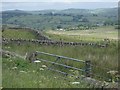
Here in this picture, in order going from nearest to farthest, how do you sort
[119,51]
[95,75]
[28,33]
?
[95,75] → [119,51] → [28,33]

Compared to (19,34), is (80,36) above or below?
below

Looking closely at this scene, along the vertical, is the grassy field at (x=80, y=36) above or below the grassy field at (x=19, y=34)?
below

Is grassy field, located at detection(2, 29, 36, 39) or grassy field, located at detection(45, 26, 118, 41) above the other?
grassy field, located at detection(2, 29, 36, 39)

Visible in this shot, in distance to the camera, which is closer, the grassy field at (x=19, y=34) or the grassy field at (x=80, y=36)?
the grassy field at (x=19, y=34)

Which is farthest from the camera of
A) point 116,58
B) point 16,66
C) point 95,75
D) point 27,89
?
point 116,58

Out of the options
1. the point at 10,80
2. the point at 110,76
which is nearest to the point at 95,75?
the point at 110,76

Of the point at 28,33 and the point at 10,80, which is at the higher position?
the point at 10,80

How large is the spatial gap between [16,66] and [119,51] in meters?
6.01

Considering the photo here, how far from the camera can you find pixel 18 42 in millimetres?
33344

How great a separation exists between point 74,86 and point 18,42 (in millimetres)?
22696

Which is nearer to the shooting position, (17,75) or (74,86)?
(74,86)

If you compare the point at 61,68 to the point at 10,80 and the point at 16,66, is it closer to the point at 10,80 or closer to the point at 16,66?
the point at 16,66

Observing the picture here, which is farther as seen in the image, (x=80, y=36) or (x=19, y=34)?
(x=80, y=36)

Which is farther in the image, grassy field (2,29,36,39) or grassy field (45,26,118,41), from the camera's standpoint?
grassy field (45,26,118,41)
